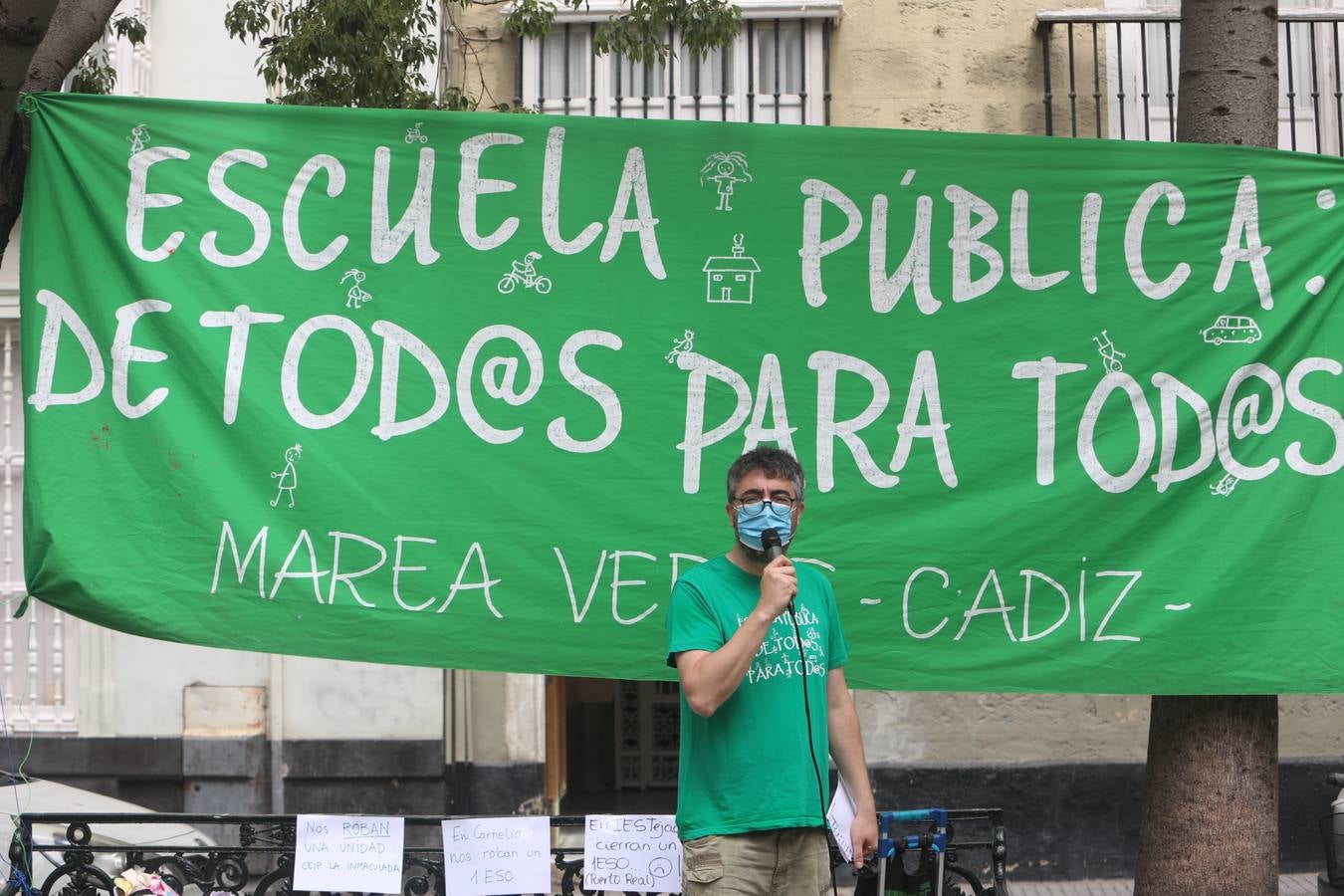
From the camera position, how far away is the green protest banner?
488cm

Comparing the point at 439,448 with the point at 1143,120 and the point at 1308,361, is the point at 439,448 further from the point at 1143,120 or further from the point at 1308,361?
the point at 1143,120

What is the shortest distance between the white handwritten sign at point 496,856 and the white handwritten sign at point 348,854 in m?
0.17

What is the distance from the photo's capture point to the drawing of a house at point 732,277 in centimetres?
509

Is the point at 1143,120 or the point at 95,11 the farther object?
the point at 1143,120

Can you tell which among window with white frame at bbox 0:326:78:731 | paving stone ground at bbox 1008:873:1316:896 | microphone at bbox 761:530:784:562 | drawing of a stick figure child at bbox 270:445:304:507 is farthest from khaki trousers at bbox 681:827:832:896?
window with white frame at bbox 0:326:78:731

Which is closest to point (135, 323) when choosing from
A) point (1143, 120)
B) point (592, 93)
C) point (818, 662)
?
point (818, 662)

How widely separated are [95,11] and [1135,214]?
3.70 meters

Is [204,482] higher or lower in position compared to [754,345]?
lower

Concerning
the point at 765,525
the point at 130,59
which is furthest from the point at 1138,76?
the point at 765,525

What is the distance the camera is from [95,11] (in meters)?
5.21

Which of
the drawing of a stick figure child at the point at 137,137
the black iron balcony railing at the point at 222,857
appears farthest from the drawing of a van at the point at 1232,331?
the drawing of a stick figure child at the point at 137,137

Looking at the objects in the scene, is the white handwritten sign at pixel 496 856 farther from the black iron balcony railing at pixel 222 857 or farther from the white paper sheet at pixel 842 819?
the white paper sheet at pixel 842 819

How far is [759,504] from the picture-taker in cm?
391

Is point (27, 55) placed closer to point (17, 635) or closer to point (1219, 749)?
point (1219, 749)
